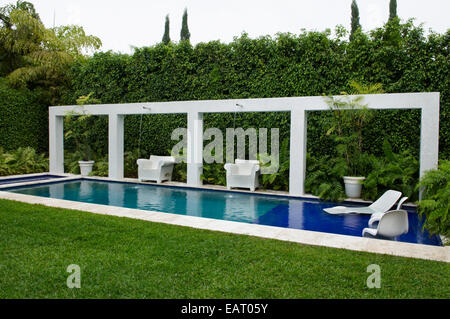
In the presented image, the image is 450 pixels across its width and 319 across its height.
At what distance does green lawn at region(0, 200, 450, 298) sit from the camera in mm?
3584

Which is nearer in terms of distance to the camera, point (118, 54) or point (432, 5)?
point (432, 5)

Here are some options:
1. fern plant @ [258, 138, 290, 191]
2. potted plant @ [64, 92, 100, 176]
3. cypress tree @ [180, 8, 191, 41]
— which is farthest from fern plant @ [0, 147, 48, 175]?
cypress tree @ [180, 8, 191, 41]

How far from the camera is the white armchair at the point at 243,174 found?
36.9 ft

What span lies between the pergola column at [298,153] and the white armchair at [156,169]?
15.1ft

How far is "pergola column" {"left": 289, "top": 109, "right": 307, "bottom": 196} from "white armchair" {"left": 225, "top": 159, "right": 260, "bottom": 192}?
1.26 meters

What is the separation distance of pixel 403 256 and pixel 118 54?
1555 cm

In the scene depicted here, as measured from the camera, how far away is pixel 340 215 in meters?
7.99

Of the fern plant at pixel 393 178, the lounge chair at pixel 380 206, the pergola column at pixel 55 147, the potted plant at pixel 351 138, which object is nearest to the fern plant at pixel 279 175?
the potted plant at pixel 351 138

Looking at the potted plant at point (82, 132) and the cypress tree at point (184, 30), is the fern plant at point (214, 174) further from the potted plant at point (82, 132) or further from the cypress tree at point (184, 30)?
the cypress tree at point (184, 30)

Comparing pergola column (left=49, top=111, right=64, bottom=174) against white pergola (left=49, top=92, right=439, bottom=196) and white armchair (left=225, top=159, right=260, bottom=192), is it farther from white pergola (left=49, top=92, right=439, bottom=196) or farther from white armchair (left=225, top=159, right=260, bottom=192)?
white armchair (left=225, top=159, right=260, bottom=192)

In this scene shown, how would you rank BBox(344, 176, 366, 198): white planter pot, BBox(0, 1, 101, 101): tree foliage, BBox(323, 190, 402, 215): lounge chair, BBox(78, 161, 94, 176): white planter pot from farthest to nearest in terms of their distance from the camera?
BBox(0, 1, 101, 101): tree foliage, BBox(78, 161, 94, 176): white planter pot, BBox(344, 176, 366, 198): white planter pot, BBox(323, 190, 402, 215): lounge chair

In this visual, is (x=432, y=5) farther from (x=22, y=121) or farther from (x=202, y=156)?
(x=22, y=121)

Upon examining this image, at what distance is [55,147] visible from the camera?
1484 cm

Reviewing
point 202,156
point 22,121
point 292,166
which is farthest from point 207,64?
point 22,121
